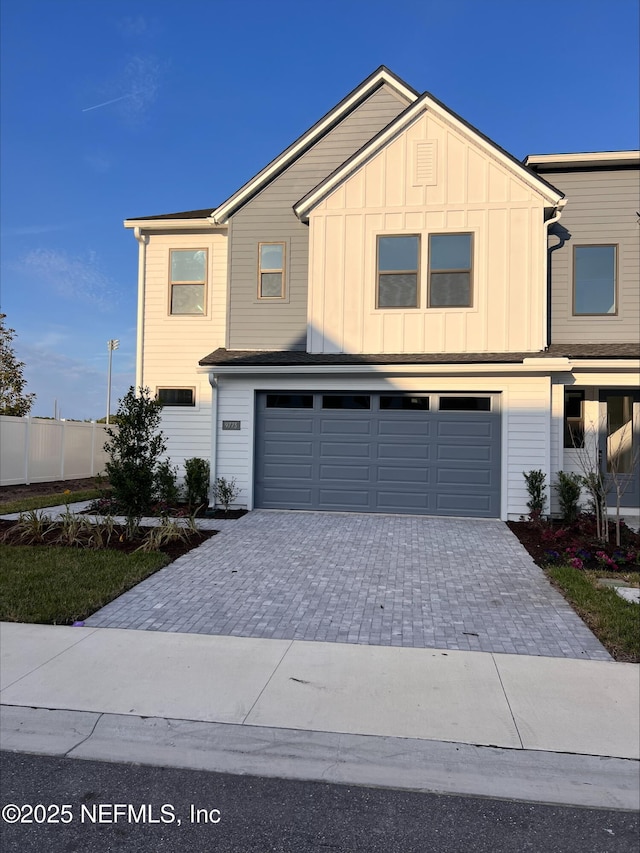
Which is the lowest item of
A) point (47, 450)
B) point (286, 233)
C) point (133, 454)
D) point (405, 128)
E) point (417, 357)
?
point (47, 450)

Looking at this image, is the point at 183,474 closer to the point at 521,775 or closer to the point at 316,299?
the point at 316,299

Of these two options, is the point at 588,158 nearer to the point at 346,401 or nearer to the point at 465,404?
the point at 465,404

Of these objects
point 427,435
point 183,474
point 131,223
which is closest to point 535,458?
point 427,435

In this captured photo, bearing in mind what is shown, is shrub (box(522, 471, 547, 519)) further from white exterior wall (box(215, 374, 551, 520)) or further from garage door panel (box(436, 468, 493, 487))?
garage door panel (box(436, 468, 493, 487))

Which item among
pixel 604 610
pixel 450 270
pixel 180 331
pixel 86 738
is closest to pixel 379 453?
pixel 450 270

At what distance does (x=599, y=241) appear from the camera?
40.4 feet

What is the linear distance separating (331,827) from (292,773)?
1.67 ft

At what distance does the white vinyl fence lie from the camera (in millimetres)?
16109

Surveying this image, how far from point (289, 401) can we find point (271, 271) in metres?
3.21

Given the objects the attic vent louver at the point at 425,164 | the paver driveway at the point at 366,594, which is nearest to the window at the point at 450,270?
the attic vent louver at the point at 425,164

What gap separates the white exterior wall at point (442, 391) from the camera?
10.9 metres

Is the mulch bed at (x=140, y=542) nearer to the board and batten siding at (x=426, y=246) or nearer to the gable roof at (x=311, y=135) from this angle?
the board and batten siding at (x=426, y=246)

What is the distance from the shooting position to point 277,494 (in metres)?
11.9

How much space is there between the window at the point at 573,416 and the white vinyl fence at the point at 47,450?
1491cm
